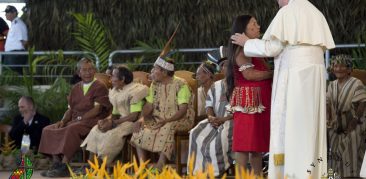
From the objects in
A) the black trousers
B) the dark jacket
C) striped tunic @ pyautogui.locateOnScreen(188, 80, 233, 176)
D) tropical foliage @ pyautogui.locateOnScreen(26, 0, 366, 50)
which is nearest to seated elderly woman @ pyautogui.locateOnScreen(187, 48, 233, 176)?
striped tunic @ pyautogui.locateOnScreen(188, 80, 233, 176)

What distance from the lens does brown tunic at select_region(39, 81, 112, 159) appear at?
11.5m

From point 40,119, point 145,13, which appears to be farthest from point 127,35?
point 40,119

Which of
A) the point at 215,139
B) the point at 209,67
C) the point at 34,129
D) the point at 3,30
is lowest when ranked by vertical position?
the point at 34,129

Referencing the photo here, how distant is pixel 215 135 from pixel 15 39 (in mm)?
6309

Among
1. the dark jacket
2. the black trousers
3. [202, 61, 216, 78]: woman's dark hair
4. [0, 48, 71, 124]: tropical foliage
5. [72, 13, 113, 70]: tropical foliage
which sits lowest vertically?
the dark jacket

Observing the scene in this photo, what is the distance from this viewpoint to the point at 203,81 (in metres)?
10.7

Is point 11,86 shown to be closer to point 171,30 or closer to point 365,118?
point 171,30

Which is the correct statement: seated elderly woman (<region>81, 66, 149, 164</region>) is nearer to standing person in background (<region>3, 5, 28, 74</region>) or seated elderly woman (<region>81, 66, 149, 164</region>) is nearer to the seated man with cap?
the seated man with cap

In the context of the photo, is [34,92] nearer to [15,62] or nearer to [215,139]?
[15,62]

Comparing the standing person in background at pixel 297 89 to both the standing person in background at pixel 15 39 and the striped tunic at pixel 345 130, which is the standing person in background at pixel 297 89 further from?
the standing person in background at pixel 15 39

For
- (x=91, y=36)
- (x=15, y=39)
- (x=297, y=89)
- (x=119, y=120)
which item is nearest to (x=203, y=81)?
(x=119, y=120)

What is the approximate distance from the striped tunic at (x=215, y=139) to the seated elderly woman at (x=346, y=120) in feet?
3.86

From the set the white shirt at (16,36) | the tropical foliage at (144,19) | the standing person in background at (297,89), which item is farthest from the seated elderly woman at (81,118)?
the tropical foliage at (144,19)

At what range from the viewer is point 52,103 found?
13.6m
